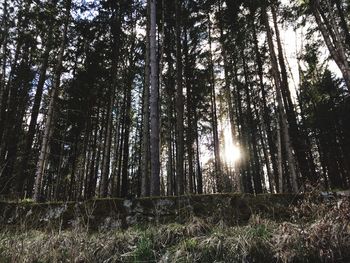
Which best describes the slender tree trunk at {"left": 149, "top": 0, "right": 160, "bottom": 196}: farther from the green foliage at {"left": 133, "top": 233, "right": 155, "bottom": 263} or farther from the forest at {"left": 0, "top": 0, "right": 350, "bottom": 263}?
the green foliage at {"left": 133, "top": 233, "right": 155, "bottom": 263}

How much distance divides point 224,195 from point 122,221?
6.96 ft

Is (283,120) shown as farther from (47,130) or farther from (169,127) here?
(47,130)

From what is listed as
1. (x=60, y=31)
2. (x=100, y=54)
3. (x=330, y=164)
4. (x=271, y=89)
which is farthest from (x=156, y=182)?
A: (x=330, y=164)

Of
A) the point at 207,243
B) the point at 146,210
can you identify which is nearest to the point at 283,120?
the point at 146,210

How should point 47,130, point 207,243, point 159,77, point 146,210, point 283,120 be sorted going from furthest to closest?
1. point 159,77
2. point 283,120
3. point 47,130
4. point 146,210
5. point 207,243

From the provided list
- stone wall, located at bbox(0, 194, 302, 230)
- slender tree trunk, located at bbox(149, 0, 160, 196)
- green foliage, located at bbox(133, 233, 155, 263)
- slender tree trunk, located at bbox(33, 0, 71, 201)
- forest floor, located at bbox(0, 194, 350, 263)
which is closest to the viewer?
forest floor, located at bbox(0, 194, 350, 263)

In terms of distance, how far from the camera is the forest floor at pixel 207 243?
3539mm

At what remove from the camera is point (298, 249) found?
3.61 m

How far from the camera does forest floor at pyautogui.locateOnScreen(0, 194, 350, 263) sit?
354 centimetres

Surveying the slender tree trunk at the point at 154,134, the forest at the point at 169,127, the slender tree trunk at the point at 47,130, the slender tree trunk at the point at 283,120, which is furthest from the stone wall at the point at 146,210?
the slender tree trunk at the point at 283,120

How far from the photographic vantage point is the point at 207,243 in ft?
12.7

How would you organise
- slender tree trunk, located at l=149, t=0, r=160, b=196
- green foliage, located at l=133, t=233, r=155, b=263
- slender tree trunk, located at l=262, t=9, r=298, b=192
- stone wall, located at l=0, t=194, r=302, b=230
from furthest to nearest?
slender tree trunk, located at l=262, t=9, r=298, b=192, slender tree trunk, located at l=149, t=0, r=160, b=196, stone wall, located at l=0, t=194, r=302, b=230, green foliage, located at l=133, t=233, r=155, b=263

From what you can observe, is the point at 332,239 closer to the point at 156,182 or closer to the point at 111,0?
the point at 156,182

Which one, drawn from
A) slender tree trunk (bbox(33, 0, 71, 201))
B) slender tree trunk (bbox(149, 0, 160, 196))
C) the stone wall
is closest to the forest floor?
the stone wall
